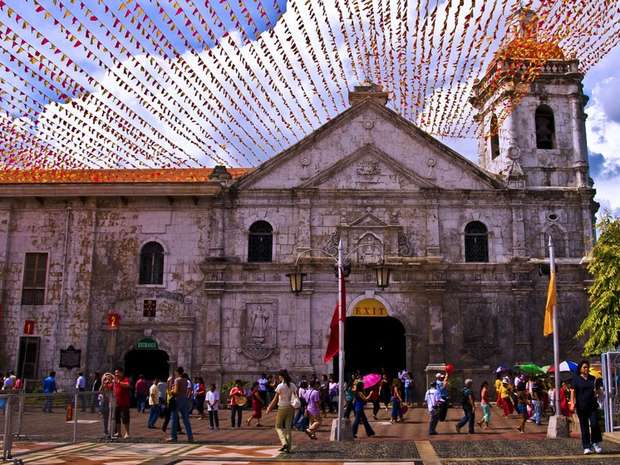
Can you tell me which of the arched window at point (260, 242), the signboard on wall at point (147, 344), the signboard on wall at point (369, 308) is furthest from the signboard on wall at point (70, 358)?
the signboard on wall at point (369, 308)

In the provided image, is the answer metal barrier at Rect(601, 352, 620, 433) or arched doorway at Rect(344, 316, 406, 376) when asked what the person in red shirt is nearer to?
metal barrier at Rect(601, 352, 620, 433)

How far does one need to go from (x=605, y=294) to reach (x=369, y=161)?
1127cm

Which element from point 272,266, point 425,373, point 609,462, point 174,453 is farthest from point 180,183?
point 609,462

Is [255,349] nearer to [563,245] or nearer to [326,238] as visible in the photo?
[326,238]

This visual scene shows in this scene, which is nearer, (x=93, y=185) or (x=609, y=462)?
(x=609, y=462)

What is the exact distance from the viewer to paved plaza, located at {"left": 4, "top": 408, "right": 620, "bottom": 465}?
13258mm

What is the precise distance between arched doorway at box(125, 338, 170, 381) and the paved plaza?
993cm

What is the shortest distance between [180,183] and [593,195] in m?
18.3

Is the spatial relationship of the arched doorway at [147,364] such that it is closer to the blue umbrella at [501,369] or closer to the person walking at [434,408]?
the blue umbrella at [501,369]

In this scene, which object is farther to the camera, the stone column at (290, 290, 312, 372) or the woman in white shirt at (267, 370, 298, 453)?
the stone column at (290, 290, 312, 372)

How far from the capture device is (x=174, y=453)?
14500 millimetres

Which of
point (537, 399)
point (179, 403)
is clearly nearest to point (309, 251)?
point (537, 399)

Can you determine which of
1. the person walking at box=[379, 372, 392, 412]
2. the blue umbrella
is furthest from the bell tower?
the person walking at box=[379, 372, 392, 412]

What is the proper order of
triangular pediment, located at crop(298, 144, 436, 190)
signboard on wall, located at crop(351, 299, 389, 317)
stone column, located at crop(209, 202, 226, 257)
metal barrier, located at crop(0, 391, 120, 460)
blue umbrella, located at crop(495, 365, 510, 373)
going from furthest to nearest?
triangular pediment, located at crop(298, 144, 436, 190)
stone column, located at crop(209, 202, 226, 257)
signboard on wall, located at crop(351, 299, 389, 317)
blue umbrella, located at crop(495, 365, 510, 373)
metal barrier, located at crop(0, 391, 120, 460)
